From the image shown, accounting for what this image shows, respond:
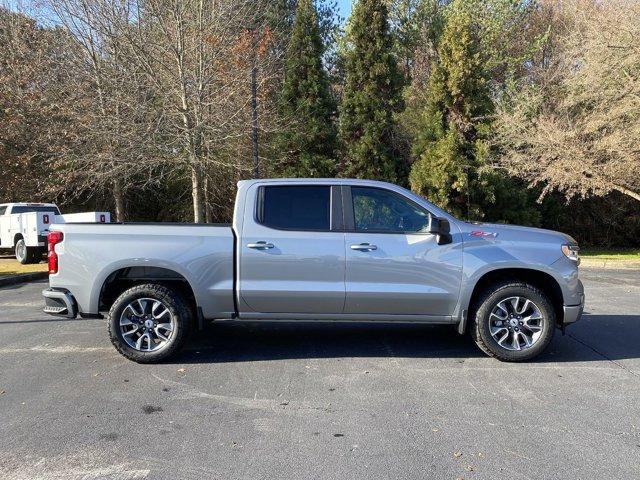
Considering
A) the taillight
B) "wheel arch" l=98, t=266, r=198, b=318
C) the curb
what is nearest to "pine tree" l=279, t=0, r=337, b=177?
the curb

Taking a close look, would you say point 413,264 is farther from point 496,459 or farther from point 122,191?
point 122,191

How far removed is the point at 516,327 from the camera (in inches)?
219

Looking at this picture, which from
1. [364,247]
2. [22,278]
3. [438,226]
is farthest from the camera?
[22,278]

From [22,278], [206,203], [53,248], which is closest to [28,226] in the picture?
[22,278]

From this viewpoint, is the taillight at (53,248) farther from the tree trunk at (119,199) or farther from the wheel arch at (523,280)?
the tree trunk at (119,199)

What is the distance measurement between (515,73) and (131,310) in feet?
59.3

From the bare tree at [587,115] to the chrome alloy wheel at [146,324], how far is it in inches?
512

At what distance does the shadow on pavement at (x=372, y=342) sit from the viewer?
5906 mm

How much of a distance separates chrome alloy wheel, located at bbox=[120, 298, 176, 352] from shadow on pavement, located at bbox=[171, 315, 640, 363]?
31 cm

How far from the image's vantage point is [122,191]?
21000 mm

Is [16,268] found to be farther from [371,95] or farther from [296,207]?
[371,95]

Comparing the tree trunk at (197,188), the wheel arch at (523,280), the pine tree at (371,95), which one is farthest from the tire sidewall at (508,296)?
the pine tree at (371,95)

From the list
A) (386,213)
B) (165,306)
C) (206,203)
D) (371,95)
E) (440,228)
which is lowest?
(165,306)

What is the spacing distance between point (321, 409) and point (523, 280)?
2.76m
